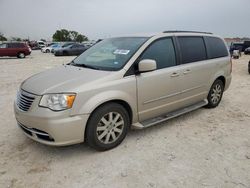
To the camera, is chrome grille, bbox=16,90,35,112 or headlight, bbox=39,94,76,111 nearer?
headlight, bbox=39,94,76,111

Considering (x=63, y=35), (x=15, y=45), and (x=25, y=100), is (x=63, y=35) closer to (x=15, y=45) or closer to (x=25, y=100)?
(x=15, y=45)

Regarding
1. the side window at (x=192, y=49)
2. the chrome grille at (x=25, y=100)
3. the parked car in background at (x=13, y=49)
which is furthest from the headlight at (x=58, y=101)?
the parked car in background at (x=13, y=49)

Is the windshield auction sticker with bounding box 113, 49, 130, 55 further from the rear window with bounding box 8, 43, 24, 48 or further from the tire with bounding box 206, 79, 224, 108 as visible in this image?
the rear window with bounding box 8, 43, 24, 48

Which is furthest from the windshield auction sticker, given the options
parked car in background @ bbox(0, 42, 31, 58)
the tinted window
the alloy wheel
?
parked car in background @ bbox(0, 42, 31, 58)

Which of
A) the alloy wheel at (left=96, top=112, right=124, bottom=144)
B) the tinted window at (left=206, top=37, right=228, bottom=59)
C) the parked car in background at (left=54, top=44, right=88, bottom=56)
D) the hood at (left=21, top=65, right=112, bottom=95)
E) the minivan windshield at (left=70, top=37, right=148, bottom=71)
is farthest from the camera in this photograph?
the parked car in background at (left=54, top=44, right=88, bottom=56)

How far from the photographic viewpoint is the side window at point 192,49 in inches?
175

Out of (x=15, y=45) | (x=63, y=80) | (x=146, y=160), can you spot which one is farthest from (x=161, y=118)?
(x=15, y=45)

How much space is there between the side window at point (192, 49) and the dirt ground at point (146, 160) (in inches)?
48.5

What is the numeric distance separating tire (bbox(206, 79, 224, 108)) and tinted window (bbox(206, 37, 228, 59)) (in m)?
0.60

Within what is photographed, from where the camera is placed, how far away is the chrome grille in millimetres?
3246

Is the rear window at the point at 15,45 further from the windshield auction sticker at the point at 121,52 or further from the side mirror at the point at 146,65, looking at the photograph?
the side mirror at the point at 146,65

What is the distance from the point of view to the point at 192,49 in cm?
468

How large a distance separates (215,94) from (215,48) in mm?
1019

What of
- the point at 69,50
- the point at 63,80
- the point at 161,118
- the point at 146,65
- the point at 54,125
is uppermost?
the point at 146,65
